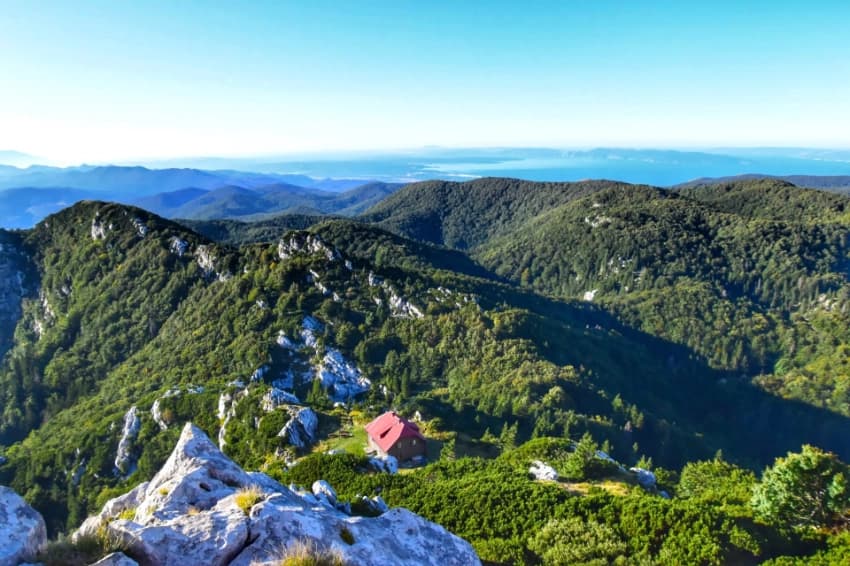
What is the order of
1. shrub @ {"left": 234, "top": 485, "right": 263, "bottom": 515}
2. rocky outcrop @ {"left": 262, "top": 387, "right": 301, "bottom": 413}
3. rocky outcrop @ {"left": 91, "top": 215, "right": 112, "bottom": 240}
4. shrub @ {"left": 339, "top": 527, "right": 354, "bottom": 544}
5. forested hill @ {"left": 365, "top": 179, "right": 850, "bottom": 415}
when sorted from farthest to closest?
forested hill @ {"left": 365, "top": 179, "right": 850, "bottom": 415} < rocky outcrop @ {"left": 91, "top": 215, "right": 112, "bottom": 240} < rocky outcrop @ {"left": 262, "top": 387, "right": 301, "bottom": 413} < shrub @ {"left": 234, "top": 485, "right": 263, "bottom": 515} < shrub @ {"left": 339, "top": 527, "right": 354, "bottom": 544}

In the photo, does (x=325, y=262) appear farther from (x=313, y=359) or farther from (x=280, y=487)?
(x=280, y=487)

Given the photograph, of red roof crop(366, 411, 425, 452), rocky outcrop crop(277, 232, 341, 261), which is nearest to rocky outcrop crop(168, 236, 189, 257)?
rocky outcrop crop(277, 232, 341, 261)

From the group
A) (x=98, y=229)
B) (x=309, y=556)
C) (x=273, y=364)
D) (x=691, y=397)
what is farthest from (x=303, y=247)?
(x=691, y=397)

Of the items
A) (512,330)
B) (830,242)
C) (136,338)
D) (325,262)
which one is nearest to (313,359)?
(325,262)

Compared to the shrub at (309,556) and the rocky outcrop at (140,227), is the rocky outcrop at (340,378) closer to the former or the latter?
the shrub at (309,556)

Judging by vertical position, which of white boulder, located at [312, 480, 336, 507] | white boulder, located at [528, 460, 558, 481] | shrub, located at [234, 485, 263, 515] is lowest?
white boulder, located at [528, 460, 558, 481]

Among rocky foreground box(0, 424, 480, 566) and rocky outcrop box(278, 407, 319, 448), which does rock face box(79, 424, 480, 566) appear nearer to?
rocky foreground box(0, 424, 480, 566)

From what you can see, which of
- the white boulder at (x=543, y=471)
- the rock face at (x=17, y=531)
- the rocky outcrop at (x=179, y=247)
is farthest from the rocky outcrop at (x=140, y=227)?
the rock face at (x=17, y=531)
